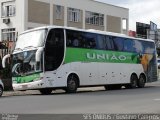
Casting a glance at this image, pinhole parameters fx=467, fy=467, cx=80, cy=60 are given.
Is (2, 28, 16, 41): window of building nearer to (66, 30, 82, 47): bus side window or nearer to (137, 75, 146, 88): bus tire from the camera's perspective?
(137, 75, 146, 88): bus tire

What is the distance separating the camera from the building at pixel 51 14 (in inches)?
2379

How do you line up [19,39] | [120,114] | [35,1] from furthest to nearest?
1. [35,1]
2. [19,39]
3. [120,114]

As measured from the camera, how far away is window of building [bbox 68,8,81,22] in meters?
68.1

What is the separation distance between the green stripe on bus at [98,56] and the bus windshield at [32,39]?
1779mm

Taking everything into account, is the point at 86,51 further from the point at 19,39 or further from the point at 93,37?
the point at 19,39

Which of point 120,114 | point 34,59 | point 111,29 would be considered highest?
point 111,29

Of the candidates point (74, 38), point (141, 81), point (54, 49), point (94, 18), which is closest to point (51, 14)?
point (94, 18)

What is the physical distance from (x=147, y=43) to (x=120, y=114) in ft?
68.2

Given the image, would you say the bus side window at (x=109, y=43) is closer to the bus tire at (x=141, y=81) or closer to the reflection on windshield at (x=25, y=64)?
the bus tire at (x=141, y=81)

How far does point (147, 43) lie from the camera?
34344 mm

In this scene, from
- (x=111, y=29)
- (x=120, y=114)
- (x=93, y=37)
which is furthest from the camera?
(x=111, y=29)

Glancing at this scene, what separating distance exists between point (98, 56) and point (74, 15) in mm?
40992

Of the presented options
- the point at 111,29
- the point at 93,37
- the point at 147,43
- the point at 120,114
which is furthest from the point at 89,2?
the point at 120,114

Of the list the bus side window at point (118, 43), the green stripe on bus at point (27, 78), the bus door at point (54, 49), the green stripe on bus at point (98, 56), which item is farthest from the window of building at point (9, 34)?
the bus door at point (54, 49)
